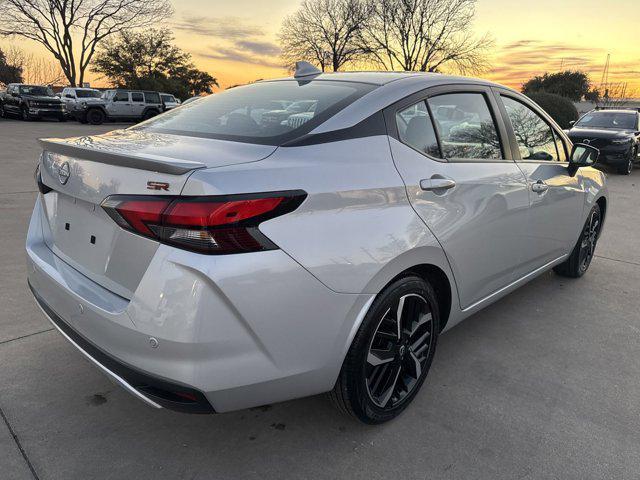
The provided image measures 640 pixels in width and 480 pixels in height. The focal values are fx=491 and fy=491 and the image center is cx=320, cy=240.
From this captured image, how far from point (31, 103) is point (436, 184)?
3002 centimetres

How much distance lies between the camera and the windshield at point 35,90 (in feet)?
88.6

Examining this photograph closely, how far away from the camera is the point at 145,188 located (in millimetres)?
1680

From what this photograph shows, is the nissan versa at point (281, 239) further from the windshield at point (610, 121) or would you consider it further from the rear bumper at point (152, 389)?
the windshield at point (610, 121)

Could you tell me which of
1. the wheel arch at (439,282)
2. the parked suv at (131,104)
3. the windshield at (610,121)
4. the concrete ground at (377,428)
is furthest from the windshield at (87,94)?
the wheel arch at (439,282)

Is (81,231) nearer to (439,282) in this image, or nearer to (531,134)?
(439,282)

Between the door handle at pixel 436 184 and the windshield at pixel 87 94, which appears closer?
the door handle at pixel 436 184

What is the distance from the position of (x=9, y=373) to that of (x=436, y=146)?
2.56 metres

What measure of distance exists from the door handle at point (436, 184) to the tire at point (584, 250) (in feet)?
7.73

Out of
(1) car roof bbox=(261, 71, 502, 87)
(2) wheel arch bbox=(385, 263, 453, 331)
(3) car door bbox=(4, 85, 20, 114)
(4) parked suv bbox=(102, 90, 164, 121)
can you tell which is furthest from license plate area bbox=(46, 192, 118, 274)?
(3) car door bbox=(4, 85, 20, 114)

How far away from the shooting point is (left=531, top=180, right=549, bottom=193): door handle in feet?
10.4

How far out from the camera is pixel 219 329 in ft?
5.36

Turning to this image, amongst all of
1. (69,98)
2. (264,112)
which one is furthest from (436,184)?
(69,98)

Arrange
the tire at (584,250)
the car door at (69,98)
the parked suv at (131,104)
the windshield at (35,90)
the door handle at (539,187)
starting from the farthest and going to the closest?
the windshield at (35,90) → the parked suv at (131,104) → the car door at (69,98) → the tire at (584,250) → the door handle at (539,187)

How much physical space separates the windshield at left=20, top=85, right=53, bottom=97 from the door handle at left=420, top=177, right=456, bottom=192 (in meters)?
30.6
